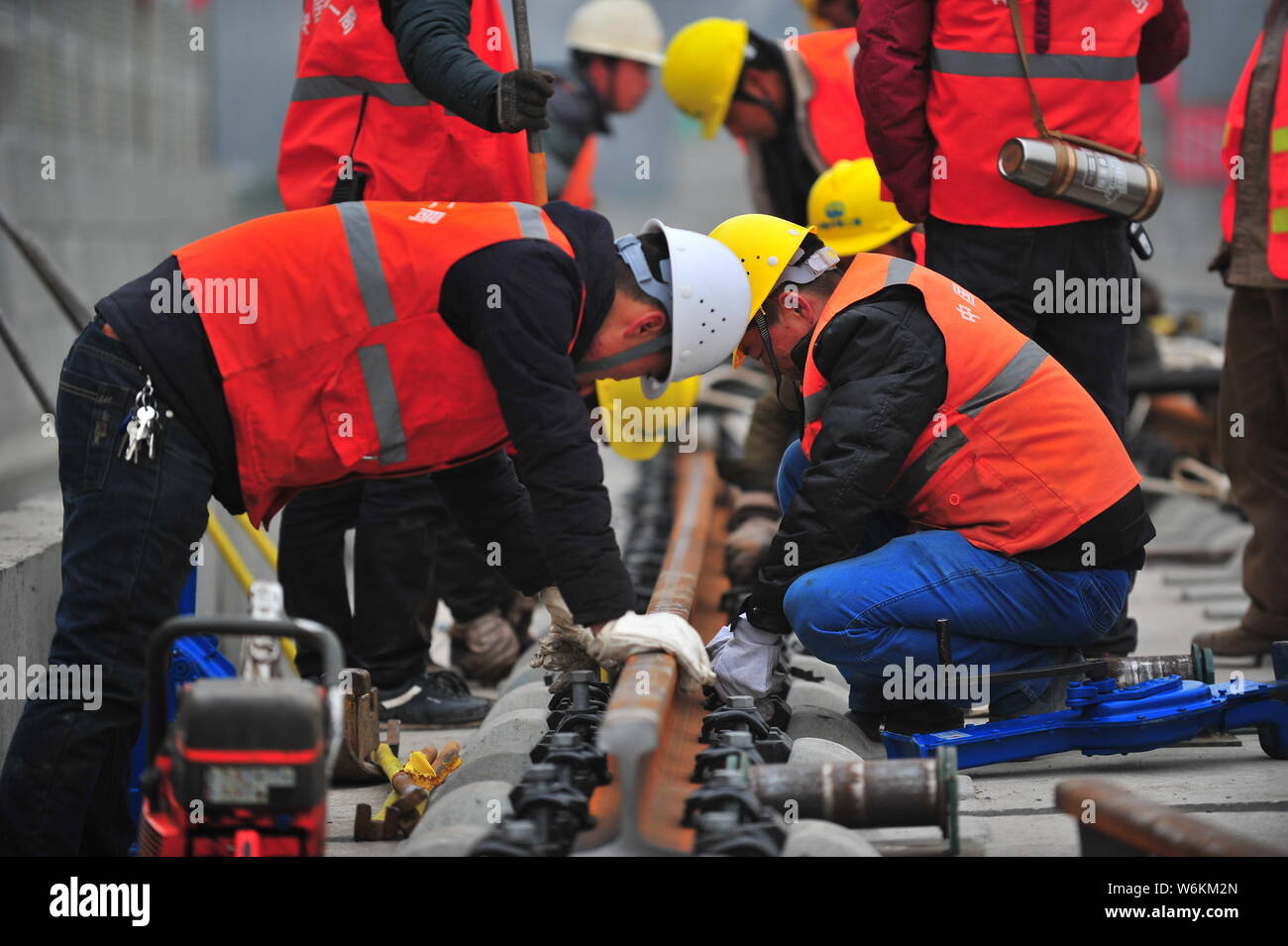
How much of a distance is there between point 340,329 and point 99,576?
26.2 inches

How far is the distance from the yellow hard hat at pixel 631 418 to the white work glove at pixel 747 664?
1.39 metres

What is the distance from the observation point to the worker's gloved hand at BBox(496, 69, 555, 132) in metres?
4.11

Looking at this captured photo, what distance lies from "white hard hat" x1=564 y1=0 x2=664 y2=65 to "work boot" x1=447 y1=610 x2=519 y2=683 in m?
3.97

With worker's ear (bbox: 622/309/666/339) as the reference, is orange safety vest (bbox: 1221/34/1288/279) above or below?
above

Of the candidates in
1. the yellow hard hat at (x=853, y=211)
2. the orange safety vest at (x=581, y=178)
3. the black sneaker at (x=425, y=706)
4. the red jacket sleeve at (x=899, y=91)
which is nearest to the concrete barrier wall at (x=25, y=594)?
the black sneaker at (x=425, y=706)

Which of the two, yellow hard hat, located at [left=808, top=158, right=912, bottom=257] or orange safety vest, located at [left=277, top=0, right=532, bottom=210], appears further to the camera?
yellow hard hat, located at [left=808, top=158, right=912, bottom=257]

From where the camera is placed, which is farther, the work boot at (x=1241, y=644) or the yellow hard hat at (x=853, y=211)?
the yellow hard hat at (x=853, y=211)

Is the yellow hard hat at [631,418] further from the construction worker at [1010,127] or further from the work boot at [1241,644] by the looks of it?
the work boot at [1241,644]

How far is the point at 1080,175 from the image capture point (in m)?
4.64

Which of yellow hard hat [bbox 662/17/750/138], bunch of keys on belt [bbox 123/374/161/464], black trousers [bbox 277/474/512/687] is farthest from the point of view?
yellow hard hat [bbox 662/17/750/138]

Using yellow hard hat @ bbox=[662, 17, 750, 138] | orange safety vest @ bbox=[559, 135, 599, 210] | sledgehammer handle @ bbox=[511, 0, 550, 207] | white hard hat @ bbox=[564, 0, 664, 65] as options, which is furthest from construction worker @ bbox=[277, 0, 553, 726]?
white hard hat @ bbox=[564, 0, 664, 65]

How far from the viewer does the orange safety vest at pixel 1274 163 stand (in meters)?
5.25

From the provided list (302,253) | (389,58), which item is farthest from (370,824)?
(389,58)

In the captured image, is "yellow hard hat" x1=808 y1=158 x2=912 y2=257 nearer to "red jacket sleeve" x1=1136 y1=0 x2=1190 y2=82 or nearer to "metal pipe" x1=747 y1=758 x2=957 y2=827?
"red jacket sleeve" x1=1136 y1=0 x2=1190 y2=82
